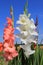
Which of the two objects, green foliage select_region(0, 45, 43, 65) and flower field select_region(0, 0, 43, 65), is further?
green foliage select_region(0, 45, 43, 65)

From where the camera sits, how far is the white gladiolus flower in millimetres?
2352

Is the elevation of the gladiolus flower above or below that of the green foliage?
above

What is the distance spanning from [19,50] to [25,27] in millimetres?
281

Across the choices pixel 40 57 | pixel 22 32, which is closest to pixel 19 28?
pixel 22 32

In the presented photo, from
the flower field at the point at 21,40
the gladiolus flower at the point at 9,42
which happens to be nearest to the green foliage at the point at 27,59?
the flower field at the point at 21,40

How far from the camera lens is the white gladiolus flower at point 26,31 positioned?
2.35 meters

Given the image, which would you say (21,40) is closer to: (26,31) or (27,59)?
(26,31)

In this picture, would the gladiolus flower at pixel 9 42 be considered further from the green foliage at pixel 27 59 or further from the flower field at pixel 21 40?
the green foliage at pixel 27 59

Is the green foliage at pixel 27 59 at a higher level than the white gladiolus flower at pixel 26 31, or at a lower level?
lower

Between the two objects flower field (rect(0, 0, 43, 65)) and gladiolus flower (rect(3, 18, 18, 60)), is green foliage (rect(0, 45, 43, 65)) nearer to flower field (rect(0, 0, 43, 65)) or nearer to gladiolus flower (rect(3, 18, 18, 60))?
flower field (rect(0, 0, 43, 65))

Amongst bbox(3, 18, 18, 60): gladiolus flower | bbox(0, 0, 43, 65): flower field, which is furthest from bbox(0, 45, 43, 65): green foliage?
bbox(3, 18, 18, 60): gladiolus flower

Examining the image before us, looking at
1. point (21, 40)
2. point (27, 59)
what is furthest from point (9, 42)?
point (27, 59)

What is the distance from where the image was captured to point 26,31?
7.72ft

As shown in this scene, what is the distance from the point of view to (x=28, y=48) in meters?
2.42
